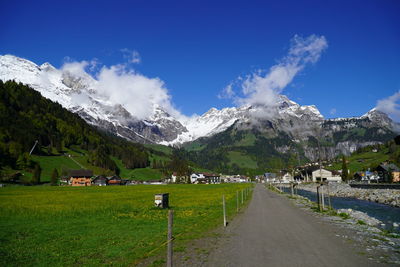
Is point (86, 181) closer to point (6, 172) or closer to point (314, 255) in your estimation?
point (6, 172)

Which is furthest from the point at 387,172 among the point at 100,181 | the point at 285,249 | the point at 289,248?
the point at 100,181

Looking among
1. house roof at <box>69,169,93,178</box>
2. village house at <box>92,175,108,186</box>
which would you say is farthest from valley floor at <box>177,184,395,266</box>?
village house at <box>92,175,108,186</box>

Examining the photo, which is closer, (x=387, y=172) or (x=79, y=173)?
(x=387, y=172)

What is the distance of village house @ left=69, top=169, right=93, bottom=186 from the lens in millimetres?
182875

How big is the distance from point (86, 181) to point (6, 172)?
44865mm

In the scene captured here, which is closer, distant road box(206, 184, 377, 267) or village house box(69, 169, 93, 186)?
distant road box(206, 184, 377, 267)

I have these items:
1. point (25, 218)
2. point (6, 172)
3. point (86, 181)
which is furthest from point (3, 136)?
point (25, 218)

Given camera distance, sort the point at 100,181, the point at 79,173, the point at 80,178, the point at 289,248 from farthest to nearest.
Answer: the point at 100,181 < the point at 79,173 < the point at 80,178 < the point at 289,248

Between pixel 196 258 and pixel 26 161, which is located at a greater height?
pixel 26 161

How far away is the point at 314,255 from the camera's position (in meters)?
13.1

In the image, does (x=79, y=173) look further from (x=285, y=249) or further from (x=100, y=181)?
(x=285, y=249)

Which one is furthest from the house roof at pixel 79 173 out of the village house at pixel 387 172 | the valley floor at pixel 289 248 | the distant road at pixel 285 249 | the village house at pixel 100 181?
the distant road at pixel 285 249

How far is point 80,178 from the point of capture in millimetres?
185875

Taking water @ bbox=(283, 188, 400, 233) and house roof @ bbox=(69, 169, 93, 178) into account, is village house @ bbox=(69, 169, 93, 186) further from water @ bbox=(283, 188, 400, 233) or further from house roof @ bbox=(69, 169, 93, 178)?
water @ bbox=(283, 188, 400, 233)
